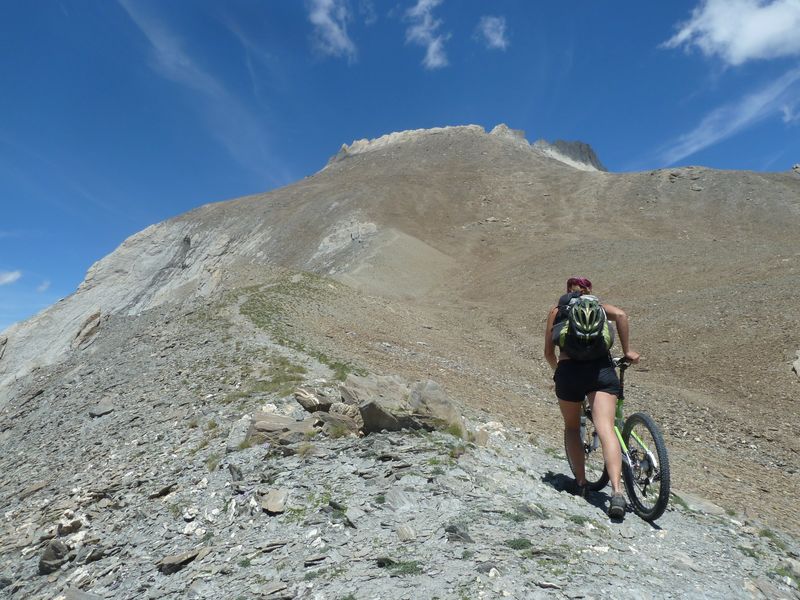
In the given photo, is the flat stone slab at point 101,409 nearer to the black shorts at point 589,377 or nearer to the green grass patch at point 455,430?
the green grass patch at point 455,430

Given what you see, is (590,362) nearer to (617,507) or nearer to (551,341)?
(551,341)

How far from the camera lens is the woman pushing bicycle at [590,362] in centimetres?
573

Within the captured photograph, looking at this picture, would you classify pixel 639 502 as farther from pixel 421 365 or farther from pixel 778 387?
pixel 778 387

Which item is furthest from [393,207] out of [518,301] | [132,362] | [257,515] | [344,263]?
[257,515]

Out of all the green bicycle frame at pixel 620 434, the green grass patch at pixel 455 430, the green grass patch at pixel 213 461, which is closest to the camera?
the green bicycle frame at pixel 620 434

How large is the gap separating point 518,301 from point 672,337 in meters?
10.5

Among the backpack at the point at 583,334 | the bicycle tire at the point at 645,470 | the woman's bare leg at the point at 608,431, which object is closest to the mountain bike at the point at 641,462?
the bicycle tire at the point at 645,470

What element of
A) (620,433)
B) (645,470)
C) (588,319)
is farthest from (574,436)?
(588,319)

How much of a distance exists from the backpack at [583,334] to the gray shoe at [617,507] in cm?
141

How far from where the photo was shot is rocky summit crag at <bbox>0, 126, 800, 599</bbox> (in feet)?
15.9

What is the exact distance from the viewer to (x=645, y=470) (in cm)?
588

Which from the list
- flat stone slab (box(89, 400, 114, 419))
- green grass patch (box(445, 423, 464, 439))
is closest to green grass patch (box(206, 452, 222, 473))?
green grass patch (box(445, 423, 464, 439))

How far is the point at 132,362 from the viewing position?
15805 millimetres

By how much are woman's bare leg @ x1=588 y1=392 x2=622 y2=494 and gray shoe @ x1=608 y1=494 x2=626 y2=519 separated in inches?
2.2
